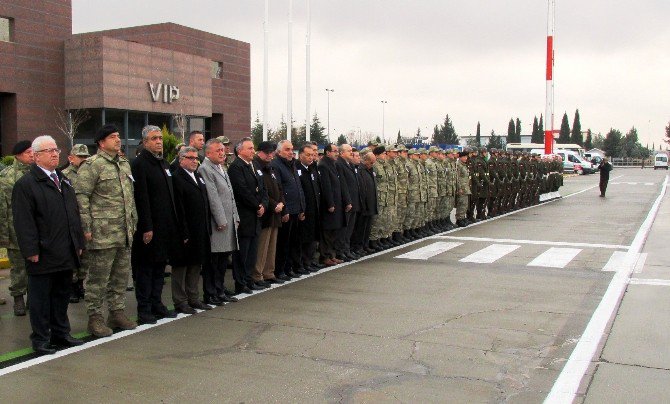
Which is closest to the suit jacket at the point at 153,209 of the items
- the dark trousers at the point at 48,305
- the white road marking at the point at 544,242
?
the dark trousers at the point at 48,305

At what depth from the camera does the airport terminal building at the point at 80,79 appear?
111ft

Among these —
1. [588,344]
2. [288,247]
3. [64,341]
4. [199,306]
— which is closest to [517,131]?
[288,247]

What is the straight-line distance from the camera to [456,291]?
9.29 m

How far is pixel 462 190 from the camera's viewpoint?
57.1 ft

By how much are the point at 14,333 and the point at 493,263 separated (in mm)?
7696

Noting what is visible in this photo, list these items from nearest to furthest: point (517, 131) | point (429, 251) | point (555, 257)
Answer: point (555, 257) < point (429, 251) < point (517, 131)

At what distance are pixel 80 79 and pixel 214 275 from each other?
30.9m

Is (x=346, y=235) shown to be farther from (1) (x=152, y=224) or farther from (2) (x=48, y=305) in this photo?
(2) (x=48, y=305)

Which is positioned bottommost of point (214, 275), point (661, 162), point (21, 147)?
point (214, 275)

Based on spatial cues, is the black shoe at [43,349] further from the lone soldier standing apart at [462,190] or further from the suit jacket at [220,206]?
the lone soldier standing apart at [462,190]

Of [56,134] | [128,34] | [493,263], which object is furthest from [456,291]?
[128,34]

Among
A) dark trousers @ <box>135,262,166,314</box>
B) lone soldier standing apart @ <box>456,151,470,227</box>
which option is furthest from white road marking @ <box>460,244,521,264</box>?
dark trousers @ <box>135,262,166,314</box>

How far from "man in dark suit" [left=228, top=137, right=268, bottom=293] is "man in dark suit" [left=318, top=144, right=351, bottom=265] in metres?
2.07

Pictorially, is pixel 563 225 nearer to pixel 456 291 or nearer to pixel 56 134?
pixel 456 291
